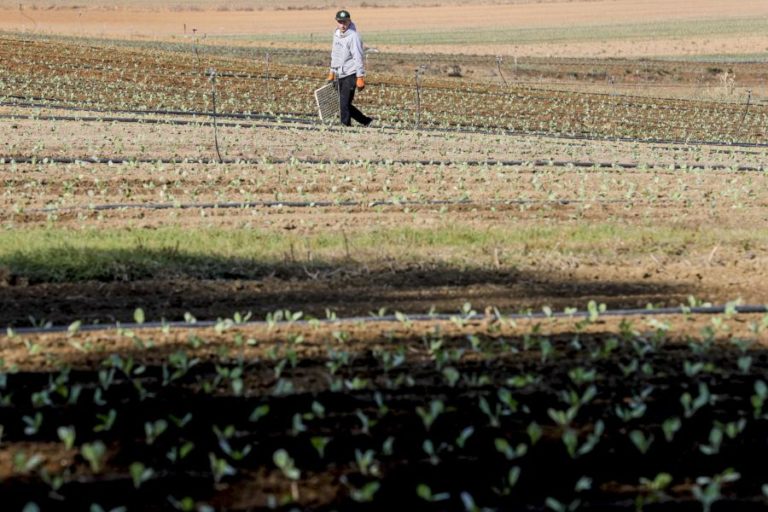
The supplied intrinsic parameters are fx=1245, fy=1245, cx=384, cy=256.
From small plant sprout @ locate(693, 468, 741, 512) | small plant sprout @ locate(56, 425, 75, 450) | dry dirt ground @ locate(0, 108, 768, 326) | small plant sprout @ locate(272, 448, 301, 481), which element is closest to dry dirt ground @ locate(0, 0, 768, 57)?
dry dirt ground @ locate(0, 108, 768, 326)

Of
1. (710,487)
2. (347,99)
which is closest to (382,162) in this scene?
(347,99)

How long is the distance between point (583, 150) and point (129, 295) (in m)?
11.1

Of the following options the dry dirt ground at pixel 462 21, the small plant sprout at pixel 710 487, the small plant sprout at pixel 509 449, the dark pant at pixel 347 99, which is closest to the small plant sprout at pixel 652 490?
the small plant sprout at pixel 710 487

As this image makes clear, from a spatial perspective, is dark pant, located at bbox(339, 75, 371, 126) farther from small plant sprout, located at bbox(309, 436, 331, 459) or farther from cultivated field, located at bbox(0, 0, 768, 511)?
small plant sprout, located at bbox(309, 436, 331, 459)

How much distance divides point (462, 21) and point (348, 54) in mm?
55278

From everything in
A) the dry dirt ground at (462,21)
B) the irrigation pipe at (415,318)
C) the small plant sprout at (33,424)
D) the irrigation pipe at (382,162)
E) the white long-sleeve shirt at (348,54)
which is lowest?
the dry dirt ground at (462,21)

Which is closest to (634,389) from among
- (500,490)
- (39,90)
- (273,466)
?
(500,490)

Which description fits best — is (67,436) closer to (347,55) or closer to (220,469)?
(220,469)

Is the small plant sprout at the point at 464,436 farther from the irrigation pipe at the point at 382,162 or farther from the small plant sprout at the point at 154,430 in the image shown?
the irrigation pipe at the point at 382,162

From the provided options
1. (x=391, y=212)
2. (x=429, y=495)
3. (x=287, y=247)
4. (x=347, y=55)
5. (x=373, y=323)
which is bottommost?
(x=391, y=212)

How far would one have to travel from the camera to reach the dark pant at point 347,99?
18.7 metres

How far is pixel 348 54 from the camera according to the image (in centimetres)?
1850

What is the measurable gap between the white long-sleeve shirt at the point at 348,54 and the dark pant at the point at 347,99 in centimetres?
15

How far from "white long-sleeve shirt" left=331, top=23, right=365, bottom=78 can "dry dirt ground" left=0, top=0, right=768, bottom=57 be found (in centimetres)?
2829
